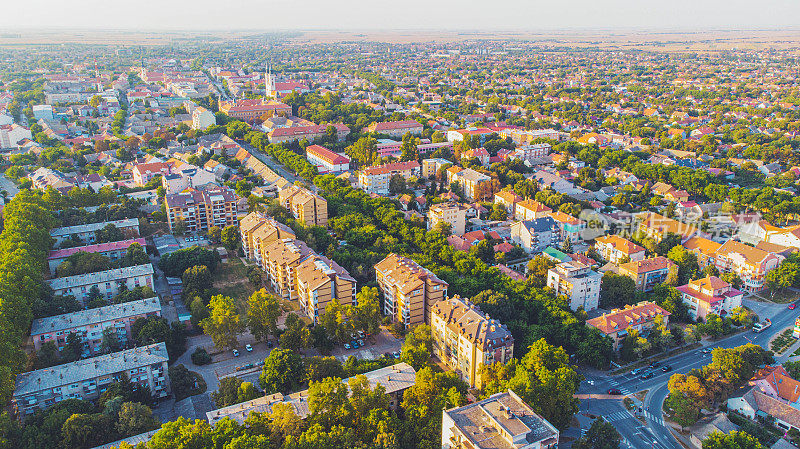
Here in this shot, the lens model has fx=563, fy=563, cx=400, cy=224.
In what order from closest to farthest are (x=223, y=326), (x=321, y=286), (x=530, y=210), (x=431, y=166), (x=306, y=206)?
(x=223, y=326), (x=321, y=286), (x=306, y=206), (x=530, y=210), (x=431, y=166)

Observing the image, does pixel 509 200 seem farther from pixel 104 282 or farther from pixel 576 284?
pixel 104 282

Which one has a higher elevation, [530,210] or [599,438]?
[530,210]

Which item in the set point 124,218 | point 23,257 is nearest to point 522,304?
point 23,257

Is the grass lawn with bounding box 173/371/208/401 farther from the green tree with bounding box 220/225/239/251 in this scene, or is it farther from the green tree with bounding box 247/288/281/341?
the green tree with bounding box 220/225/239/251

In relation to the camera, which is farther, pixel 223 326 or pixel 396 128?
pixel 396 128

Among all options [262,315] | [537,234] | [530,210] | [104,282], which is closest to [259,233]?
[104,282]

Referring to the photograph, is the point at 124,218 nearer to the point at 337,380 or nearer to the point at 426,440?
the point at 337,380
